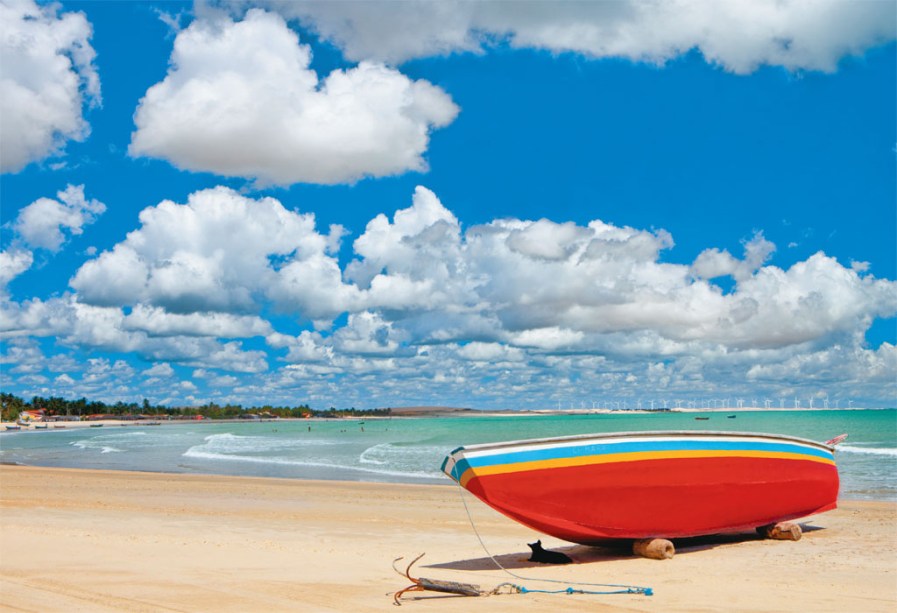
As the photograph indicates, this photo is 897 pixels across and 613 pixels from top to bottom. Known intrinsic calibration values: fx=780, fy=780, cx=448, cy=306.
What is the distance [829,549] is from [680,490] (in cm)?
248

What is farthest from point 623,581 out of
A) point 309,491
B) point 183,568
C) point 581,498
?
point 309,491

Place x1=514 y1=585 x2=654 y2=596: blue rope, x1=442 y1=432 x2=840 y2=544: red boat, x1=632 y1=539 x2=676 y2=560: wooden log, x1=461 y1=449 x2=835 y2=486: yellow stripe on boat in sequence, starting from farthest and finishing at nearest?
1. x1=632 y1=539 x2=676 y2=560: wooden log
2. x1=442 y1=432 x2=840 y2=544: red boat
3. x1=461 y1=449 x2=835 y2=486: yellow stripe on boat
4. x1=514 y1=585 x2=654 y2=596: blue rope

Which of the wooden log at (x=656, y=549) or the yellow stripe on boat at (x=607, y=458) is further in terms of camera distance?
the wooden log at (x=656, y=549)

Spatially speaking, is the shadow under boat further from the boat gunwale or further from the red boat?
the boat gunwale

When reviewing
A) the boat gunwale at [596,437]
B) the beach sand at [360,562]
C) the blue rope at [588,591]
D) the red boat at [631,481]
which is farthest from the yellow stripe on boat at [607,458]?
the blue rope at [588,591]

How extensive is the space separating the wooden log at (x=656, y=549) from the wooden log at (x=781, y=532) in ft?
7.75

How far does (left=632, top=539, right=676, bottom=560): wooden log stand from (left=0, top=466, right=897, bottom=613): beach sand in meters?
0.19

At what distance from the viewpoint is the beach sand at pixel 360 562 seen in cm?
740

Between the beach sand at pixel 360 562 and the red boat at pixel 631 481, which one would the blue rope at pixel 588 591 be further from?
the red boat at pixel 631 481

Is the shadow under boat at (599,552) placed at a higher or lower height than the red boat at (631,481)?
lower

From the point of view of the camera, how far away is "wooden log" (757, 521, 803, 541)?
1150 centimetres

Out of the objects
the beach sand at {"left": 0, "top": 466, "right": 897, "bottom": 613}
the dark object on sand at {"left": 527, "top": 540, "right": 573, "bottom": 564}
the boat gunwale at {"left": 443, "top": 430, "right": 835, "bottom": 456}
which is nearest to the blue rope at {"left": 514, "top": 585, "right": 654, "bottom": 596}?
the beach sand at {"left": 0, "top": 466, "right": 897, "bottom": 613}

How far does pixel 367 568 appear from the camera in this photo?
30.0 feet

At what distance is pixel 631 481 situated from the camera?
10.1m
